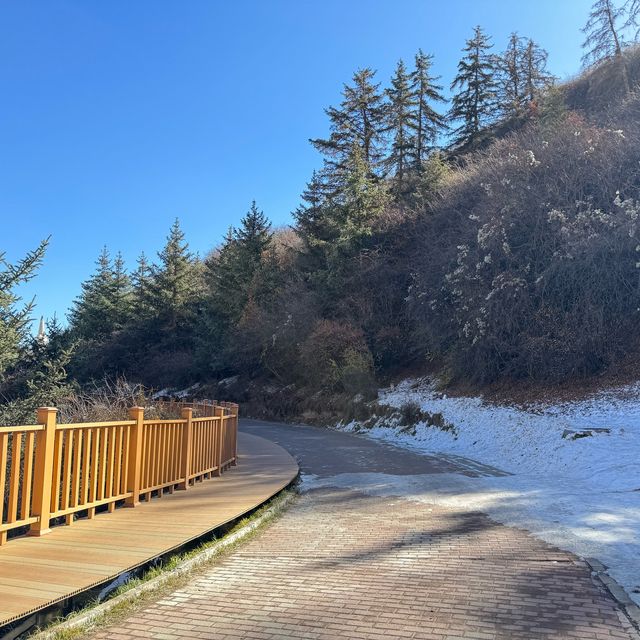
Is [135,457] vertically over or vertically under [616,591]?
over

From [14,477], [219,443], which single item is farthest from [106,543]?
[219,443]

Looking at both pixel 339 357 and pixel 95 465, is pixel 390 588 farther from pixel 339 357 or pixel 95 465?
pixel 339 357

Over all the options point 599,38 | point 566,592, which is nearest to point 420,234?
point 599,38

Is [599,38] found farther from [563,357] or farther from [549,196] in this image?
[563,357]

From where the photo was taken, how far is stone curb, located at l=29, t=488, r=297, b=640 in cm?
357

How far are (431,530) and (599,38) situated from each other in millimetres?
31751

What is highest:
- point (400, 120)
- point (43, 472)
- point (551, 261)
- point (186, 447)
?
point (400, 120)

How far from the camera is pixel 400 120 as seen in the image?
136 ft

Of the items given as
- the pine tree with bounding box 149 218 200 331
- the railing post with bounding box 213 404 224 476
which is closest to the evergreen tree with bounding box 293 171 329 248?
the pine tree with bounding box 149 218 200 331

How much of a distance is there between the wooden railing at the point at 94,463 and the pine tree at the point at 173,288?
119 ft

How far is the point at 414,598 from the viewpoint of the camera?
4.16 meters

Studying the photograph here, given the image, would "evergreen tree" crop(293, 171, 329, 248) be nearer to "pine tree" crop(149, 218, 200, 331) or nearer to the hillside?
the hillside

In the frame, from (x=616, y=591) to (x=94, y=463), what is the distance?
5185mm

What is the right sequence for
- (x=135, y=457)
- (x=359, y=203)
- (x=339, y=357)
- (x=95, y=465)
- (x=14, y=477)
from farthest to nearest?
(x=359, y=203)
(x=339, y=357)
(x=135, y=457)
(x=95, y=465)
(x=14, y=477)
